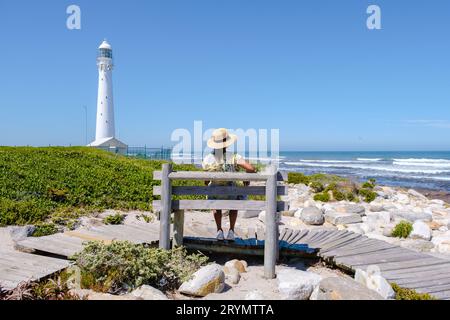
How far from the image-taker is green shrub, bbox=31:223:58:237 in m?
7.82

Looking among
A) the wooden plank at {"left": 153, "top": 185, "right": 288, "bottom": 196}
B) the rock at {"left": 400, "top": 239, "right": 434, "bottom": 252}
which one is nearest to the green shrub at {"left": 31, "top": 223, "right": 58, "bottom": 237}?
the wooden plank at {"left": 153, "top": 185, "right": 288, "bottom": 196}

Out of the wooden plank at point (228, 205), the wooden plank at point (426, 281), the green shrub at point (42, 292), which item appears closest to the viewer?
the green shrub at point (42, 292)

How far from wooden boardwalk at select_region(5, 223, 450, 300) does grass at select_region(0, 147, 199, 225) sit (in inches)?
79.4

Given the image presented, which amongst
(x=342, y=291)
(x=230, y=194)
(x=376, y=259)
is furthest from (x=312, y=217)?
(x=342, y=291)

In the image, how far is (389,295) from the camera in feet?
17.0

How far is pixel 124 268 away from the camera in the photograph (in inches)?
213

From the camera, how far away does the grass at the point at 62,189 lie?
356 inches

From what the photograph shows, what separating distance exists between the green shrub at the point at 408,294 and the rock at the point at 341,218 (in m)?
6.30

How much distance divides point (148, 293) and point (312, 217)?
7122 mm

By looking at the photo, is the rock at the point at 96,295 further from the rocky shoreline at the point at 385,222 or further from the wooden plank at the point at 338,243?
the rocky shoreline at the point at 385,222

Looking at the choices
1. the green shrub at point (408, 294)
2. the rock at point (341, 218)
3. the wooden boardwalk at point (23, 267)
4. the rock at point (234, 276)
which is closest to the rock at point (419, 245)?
the rock at point (341, 218)

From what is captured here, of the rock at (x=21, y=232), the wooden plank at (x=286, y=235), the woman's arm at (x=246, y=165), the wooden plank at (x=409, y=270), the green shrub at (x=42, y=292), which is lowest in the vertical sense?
the wooden plank at (x=409, y=270)
